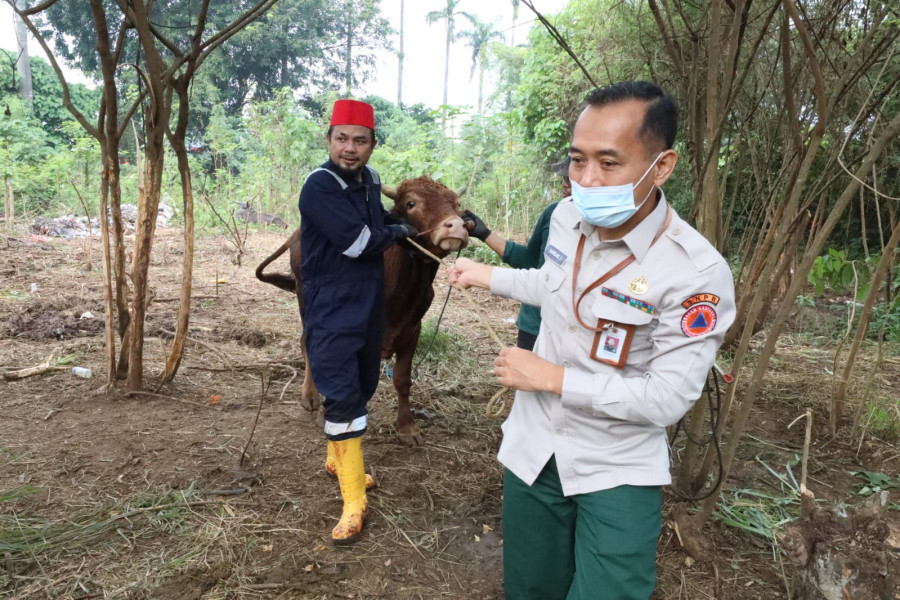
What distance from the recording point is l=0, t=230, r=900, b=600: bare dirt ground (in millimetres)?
2535

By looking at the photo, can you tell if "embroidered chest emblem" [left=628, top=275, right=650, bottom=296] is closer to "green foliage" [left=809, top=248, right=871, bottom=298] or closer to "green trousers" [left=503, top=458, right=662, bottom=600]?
"green trousers" [left=503, top=458, right=662, bottom=600]

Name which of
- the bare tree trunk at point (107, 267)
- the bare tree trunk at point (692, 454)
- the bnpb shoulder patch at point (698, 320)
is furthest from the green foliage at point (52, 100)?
the bnpb shoulder patch at point (698, 320)

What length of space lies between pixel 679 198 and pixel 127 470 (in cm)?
928

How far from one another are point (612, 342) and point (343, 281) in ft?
5.41

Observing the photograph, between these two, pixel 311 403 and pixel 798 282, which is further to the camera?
pixel 311 403

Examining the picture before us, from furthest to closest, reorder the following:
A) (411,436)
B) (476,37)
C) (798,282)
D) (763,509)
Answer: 1. (476,37)
2. (411,436)
3. (763,509)
4. (798,282)

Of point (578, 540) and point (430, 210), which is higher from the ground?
point (430, 210)

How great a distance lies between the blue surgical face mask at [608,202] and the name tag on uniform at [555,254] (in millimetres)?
223

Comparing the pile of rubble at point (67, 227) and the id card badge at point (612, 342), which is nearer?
the id card badge at point (612, 342)

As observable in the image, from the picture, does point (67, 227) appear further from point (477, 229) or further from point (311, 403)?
point (477, 229)

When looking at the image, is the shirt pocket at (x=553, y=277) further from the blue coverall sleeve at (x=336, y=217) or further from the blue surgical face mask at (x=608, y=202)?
the blue coverall sleeve at (x=336, y=217)

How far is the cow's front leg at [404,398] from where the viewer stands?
3969 millimetres

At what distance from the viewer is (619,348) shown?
61.0 inches

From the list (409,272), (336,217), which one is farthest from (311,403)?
(336,217)
